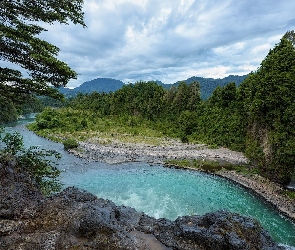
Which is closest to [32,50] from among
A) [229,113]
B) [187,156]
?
[187,156]

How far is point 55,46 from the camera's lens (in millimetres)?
10016

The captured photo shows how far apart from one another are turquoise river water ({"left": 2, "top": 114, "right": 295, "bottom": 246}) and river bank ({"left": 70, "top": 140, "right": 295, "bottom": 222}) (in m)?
1.07

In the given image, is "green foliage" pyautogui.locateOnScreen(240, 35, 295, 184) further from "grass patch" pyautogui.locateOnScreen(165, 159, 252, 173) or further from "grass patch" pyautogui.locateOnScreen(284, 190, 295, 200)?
"grass patch" pyautogui.locateOnScreen(165, 159, 252, 173)

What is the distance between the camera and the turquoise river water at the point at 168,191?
21.6 meters

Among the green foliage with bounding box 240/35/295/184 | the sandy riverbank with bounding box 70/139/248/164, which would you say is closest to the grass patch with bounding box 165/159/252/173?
the sandy riverbank with bounding box 70/139/248/164

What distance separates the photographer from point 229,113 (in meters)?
48.8

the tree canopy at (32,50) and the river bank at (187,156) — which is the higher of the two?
the tree canopy at (32,50)

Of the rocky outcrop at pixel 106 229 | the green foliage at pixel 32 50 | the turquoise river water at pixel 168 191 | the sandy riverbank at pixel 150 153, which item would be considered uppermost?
the green foliage at pixel 32 50

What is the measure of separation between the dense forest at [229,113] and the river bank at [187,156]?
170 centimetres

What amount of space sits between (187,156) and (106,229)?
106 ft

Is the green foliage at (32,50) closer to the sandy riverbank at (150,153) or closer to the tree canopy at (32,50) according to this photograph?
the tree canopy at (32,50)

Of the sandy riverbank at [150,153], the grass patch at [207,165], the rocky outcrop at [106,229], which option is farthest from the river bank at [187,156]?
the rocky outcrop at [106,229]

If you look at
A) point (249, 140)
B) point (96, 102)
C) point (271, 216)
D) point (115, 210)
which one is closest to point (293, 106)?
point (271, 216)

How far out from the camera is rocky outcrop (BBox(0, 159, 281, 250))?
246 inches
